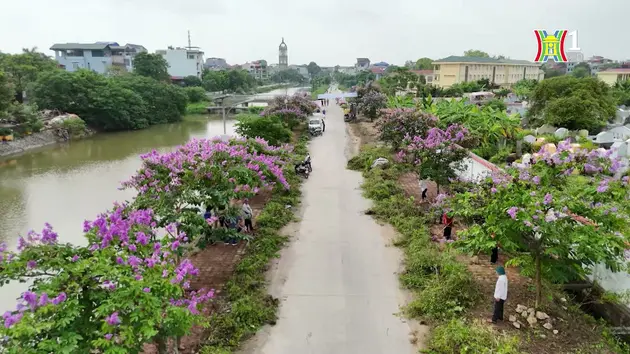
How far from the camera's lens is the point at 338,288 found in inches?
318

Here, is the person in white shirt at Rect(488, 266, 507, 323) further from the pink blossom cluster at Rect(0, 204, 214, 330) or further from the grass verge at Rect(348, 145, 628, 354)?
the pink blossom cluster at Rect(0, 204, 214, 330)

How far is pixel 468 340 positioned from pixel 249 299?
3442 millimetres

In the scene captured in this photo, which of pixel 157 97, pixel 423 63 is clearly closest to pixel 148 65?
→ pixel 157 97

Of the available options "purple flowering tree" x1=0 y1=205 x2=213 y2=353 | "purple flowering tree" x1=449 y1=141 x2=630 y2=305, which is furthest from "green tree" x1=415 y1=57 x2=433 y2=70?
"purple flowering tree" x1=0 y1=205 x2=213 y2=353

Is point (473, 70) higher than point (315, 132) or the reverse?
higher

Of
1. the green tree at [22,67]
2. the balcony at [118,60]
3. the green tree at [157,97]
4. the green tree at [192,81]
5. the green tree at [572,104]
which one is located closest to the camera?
the green tree at [572,104]

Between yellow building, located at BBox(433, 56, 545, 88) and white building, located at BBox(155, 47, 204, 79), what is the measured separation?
43.4 meters

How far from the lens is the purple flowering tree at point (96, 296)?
3.72m

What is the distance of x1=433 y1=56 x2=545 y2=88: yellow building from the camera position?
6100cm

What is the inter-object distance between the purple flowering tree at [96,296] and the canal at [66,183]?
3.93 meters

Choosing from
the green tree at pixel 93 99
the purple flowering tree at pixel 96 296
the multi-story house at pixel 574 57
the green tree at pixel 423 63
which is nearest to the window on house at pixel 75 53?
the green tree at pixel 93 99

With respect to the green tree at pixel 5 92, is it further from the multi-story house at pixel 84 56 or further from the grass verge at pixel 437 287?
the multi-story house at pixel 84 56

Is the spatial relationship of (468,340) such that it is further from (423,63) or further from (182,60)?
(423,63)

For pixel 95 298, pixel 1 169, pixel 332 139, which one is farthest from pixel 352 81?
pixel 95 298
